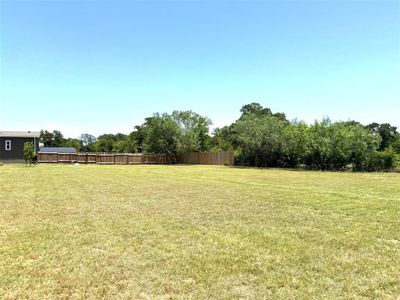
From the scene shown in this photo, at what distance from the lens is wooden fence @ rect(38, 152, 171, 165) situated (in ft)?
114

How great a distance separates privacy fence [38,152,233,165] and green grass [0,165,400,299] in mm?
28371

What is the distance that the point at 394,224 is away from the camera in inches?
239

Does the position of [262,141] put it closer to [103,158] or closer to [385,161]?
[385,161]

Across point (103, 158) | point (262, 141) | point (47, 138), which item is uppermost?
point (47, 138)

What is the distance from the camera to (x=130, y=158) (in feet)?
129

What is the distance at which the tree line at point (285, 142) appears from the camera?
26.3m

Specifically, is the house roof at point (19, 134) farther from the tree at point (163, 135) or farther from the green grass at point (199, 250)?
the green grass at point (199, 250)

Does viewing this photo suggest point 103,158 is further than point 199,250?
Yes

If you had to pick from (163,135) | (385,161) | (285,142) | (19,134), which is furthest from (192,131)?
(385,161)

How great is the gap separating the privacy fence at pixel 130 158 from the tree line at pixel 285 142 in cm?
97

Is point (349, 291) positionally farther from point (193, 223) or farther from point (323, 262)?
point (193, 223)

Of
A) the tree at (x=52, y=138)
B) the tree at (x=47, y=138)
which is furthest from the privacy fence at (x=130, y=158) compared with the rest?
the tree at (x=47, y=138)

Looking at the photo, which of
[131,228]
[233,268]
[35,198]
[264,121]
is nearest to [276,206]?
[131,228]

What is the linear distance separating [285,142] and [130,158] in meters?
17.3
